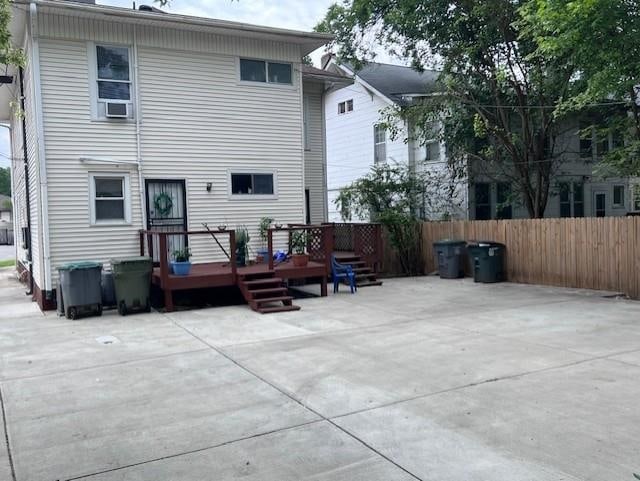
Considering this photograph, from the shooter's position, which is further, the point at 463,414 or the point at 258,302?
the point at 258,302

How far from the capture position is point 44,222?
10328 millimetres

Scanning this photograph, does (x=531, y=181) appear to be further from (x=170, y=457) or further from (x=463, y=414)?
(x=170, y=457)

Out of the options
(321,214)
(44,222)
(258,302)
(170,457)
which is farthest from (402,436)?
(321,214)

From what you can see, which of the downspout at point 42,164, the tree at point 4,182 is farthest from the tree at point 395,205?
the tree at point 4,182

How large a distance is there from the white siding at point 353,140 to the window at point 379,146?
0.18m

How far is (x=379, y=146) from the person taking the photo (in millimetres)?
20188

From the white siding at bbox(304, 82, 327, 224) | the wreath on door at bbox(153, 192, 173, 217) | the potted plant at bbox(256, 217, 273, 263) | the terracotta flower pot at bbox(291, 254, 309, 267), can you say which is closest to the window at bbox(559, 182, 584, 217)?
the white siding at bbox(304, 82, 327, 224)

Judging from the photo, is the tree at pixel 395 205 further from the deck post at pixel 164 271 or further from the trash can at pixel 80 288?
the trash can at pixel 80 288

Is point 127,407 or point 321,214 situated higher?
point 321,214

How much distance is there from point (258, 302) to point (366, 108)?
12.7 metres

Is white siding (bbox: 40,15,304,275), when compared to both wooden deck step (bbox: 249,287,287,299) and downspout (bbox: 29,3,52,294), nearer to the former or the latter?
downspout (bbox: 29,3,52,294)

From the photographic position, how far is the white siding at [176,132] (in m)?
10.5

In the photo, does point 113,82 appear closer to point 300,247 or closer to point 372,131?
point 300,247

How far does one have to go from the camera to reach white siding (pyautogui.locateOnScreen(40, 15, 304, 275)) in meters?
10.5
